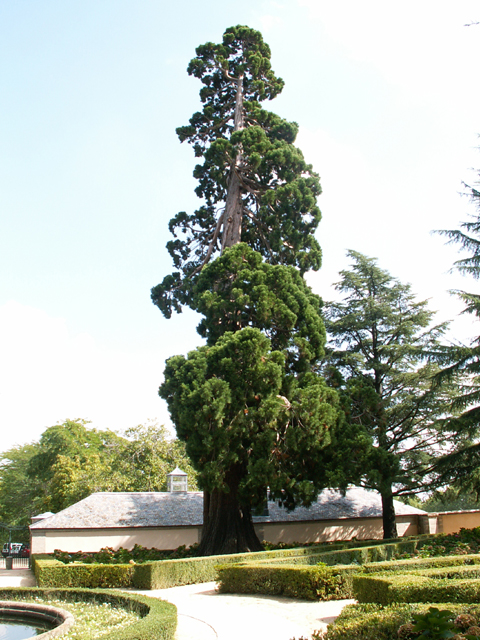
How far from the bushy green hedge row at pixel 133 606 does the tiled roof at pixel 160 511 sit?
7.75 meters

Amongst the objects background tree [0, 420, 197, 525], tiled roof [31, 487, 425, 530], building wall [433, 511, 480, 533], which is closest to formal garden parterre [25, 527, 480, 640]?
tiled roof [31, 487, 425, 530]

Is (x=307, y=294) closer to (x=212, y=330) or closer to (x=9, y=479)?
(x=212, y=330)

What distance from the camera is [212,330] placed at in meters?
18.1

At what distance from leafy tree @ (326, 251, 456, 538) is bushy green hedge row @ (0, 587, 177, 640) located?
33.4 ft

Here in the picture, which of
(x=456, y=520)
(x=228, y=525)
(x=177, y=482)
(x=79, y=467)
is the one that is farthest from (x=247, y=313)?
(x=79, y=467)

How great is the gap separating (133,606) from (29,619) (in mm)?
1893

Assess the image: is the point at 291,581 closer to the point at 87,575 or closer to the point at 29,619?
the point at 29,619

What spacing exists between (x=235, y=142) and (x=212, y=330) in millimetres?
8109

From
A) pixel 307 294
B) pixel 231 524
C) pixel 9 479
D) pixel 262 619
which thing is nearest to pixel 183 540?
pixel 231 524

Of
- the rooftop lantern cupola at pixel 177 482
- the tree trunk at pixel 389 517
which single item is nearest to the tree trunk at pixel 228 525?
the tree trunk at pixel 389 517

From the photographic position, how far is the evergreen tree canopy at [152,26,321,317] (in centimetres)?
1998

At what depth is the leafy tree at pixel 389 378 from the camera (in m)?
19.2

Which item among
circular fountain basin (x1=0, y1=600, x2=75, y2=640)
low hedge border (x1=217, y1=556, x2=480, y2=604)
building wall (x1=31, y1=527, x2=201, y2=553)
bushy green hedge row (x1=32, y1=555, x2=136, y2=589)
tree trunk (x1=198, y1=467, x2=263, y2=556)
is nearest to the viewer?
circular fountain basin (x1=0, y1=600, x2=75, y2=640)

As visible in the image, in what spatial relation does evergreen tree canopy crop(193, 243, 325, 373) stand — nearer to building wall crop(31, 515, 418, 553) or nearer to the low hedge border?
the low hedge border
